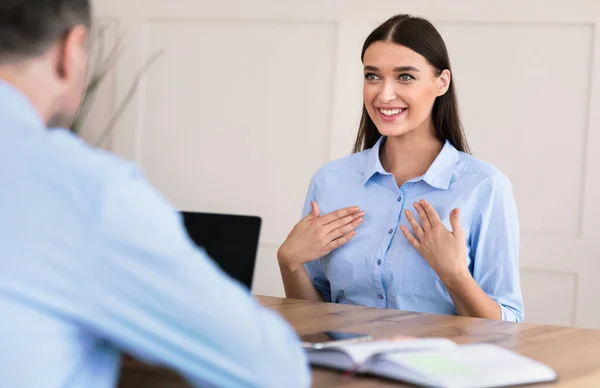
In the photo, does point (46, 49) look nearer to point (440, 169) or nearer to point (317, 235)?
point (317, 235)

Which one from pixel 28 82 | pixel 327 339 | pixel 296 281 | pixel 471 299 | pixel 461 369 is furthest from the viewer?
pixel 296 281

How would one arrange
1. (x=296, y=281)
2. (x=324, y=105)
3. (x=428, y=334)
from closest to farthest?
(x=428, y=334) → (x=296, y=281) → (x=324, y=105)

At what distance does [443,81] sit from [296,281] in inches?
28.2

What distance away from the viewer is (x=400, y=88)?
92.0 inches

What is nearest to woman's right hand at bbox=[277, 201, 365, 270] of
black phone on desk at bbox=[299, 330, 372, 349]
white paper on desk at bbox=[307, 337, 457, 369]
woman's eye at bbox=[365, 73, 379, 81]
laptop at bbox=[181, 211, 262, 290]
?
woman's eye at bbox=[365, 73, 379, 81]

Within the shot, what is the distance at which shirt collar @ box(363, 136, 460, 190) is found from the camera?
2.27 metres

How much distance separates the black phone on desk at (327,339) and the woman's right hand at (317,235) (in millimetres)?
714

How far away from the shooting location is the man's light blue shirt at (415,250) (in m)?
2.17

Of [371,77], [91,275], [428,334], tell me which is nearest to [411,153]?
[371,77]

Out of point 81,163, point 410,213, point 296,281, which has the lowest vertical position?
point 296,281

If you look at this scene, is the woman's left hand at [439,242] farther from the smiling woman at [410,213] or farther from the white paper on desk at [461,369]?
the white paper on desk at [461,369]

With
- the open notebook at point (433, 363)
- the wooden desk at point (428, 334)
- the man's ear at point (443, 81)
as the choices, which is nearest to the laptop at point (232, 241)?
the wooden desk at point (428, 334)

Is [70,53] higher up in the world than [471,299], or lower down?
higher up

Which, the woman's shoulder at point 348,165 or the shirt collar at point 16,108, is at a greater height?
the shirt collar at point 16,108
